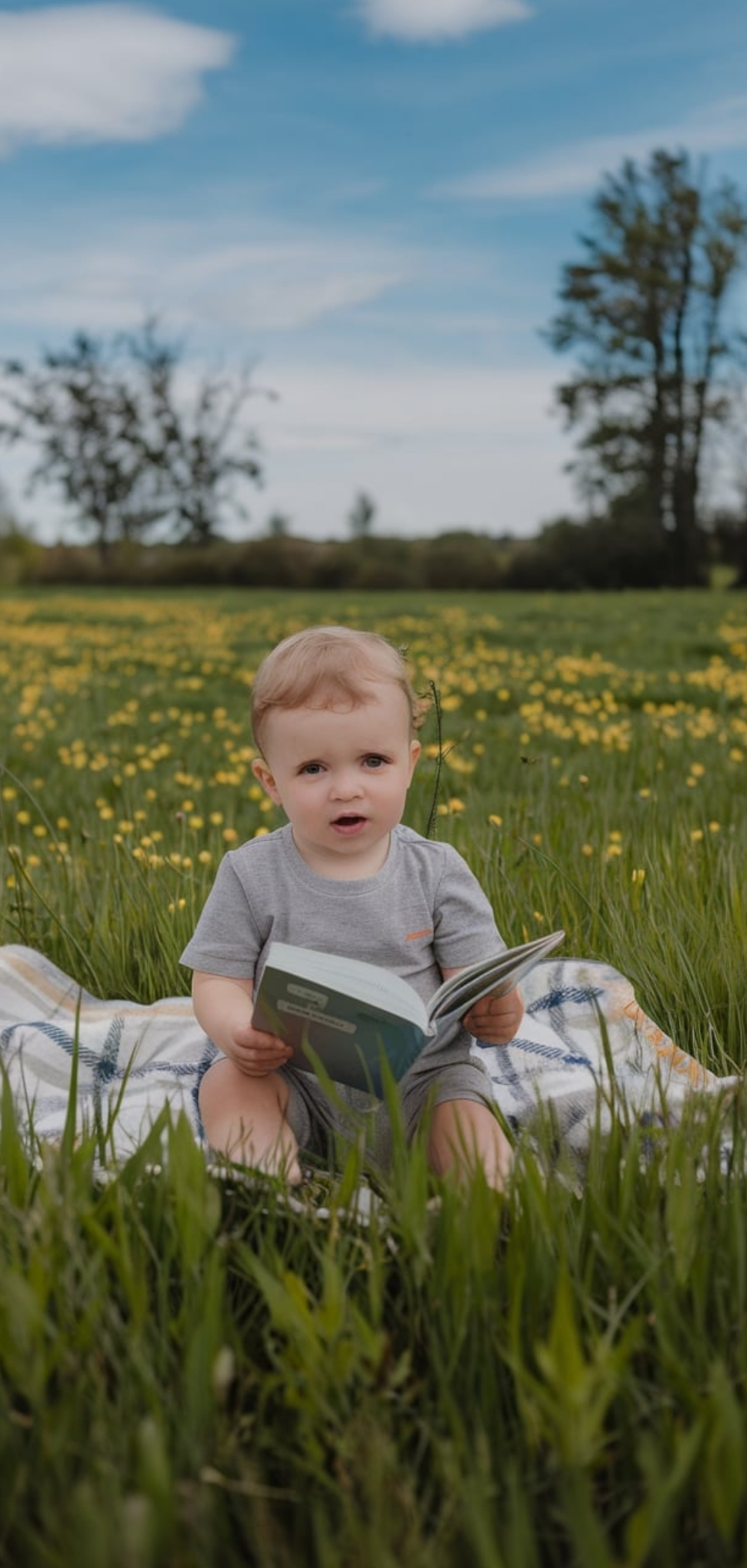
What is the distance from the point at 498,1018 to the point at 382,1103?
275mm

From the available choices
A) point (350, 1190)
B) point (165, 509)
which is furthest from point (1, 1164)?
point (165, 509)

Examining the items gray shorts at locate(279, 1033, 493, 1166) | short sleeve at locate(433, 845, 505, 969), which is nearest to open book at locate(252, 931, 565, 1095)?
gray shorts at locate(279, 1033, 493, 1166)

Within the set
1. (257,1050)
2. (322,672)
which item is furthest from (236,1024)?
(322,672)

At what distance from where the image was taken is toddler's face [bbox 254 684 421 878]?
8.29ft

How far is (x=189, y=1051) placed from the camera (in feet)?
10.6

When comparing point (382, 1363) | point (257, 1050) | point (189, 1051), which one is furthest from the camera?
point (189, 1051)

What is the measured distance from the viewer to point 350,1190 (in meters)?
2.02

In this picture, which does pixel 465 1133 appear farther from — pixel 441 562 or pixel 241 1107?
pixel 441 562

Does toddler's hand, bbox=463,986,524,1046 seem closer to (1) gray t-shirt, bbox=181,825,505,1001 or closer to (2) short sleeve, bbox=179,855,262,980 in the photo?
(1) gray t-shirt, bbox=181,825,505,1001

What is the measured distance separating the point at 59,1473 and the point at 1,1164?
2.26ft

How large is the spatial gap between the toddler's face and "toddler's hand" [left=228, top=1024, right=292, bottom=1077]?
415 millimetres

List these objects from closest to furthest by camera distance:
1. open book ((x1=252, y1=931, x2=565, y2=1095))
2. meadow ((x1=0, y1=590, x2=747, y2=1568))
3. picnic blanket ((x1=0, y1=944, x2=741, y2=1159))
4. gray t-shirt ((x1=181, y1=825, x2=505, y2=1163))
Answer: meadow ((x1=0, y1=590, x2=747, y2=1568)) → open book ((x1=252, y1=931, x2=565, y2=1095)) → gray t-shirt ((x1=181, y1=825, x2=505, y2=1163)) → picnic blanket ((x1=0, y1=944, x2=741, y2=1159))

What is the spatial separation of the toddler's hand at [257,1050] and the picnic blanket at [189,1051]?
13.1 inches

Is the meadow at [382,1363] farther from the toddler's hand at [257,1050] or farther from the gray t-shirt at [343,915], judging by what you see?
the gray t-shirt at [343,915]
